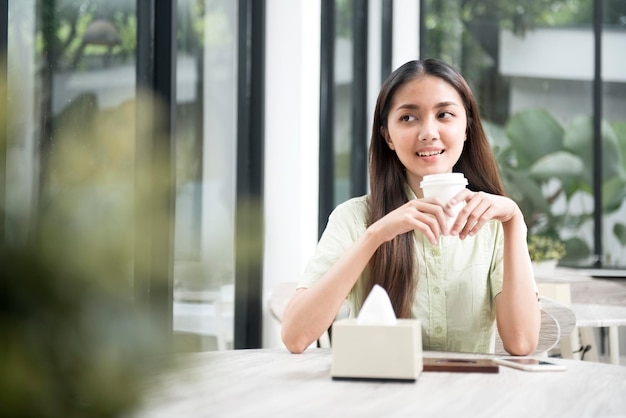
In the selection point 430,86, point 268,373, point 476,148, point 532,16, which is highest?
point 532,16

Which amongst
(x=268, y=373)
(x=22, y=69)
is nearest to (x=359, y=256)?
(x=268, y=373)

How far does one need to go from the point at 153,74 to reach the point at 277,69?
1.09 metres

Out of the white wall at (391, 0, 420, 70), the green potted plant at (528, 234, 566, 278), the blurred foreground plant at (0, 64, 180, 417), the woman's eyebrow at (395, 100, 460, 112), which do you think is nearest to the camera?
the blurred foreground plant at (0, 64, 180, 417)

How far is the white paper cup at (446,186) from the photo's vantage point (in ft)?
5.12

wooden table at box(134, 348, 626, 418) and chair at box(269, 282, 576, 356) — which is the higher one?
wooden table at box(134, 348, 626, 418)

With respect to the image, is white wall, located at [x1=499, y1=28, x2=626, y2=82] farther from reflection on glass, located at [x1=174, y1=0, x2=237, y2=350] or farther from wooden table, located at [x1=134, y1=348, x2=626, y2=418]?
wooden table, located at [x1=134, y1=348, x2=626, y2=418]

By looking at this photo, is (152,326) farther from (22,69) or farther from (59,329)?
(22,69)

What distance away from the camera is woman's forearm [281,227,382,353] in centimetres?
172

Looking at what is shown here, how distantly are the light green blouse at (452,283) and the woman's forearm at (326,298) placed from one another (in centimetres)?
13

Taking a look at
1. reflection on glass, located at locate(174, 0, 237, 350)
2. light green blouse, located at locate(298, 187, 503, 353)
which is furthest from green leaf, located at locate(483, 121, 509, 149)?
light green blouse, located at locate(298, 187, 503, 353)

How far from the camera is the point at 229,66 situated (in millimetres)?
3676

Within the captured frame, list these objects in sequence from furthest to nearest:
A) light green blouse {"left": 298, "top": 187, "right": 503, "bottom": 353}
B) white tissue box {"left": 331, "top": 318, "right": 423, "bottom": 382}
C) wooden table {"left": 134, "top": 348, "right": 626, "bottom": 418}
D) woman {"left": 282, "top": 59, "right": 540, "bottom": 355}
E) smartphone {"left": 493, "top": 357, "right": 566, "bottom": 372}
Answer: light green blouse {"left": 298, "top": 187, "right": 503, "bottom": 353} < woman {"left": 282, "top": 59, "right": 540, "bottom": 355} < smartphone {"left": 493, "top": 357, "right": 566, "bottom": 372} < white tissue box {"left": 331, "top": 318, "right": 423, "bottom": 382} < wooden table {"left": 134, "top": 348, "right": 626, "bottom": 418}

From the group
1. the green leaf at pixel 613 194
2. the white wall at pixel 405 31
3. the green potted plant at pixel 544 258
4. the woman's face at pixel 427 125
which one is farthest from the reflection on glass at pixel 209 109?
the green leaf at pixel 613 194

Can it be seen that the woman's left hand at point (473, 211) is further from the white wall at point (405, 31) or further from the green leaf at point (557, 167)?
the green leaf at point (557, 167)
